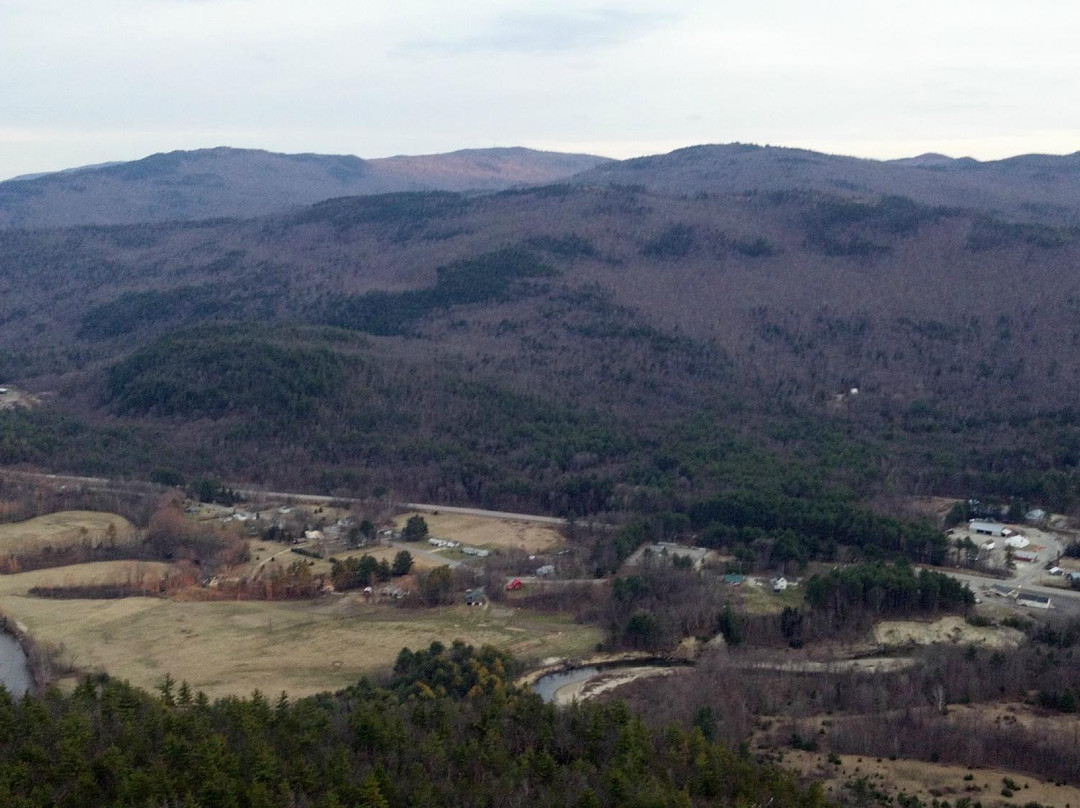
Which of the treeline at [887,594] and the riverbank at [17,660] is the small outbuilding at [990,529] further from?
the riverbank at [17,660]

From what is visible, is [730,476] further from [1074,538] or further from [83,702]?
[83,702]

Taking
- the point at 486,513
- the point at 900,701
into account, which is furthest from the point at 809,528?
the point at 900,701

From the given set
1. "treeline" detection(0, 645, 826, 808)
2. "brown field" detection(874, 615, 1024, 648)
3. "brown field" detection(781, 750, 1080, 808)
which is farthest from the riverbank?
"brown field" detection(874, 615, 1024, 648)

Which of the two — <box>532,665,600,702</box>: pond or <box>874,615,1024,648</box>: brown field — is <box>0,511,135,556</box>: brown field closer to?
<box>532,665,600,702</box>: pond

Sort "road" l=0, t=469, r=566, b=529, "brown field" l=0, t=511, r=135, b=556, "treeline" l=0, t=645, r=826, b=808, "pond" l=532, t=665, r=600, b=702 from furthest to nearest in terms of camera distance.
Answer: "road" l=0, t=469, r=566, b=529, "brown field" l=0, t=511, r=135, b=556, "pond" l=532, t=665, r=600, b=702, "treeline" l=0, t=645, r=826, b=808

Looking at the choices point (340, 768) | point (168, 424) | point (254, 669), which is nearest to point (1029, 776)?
point (340, 768)

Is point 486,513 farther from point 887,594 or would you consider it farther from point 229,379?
point 229,379
